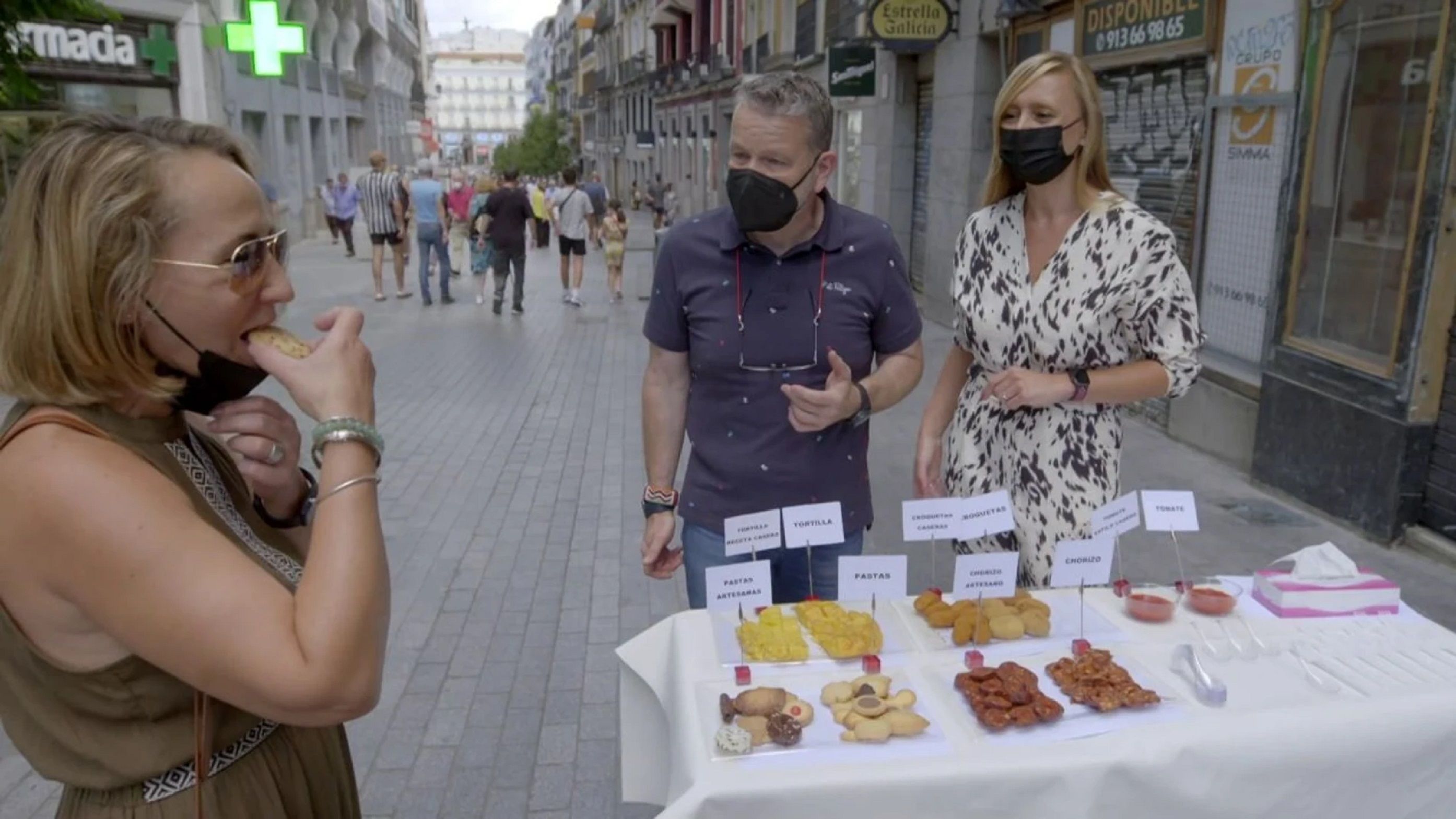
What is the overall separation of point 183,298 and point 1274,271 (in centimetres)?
622

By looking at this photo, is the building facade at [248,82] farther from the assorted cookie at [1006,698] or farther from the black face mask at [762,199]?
the assorted cookie at [1006,698]

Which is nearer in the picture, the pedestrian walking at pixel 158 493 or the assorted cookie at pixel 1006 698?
the pedestrian walking at pixel 158 493

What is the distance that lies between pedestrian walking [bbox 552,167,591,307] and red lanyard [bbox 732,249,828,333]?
39.1 feet

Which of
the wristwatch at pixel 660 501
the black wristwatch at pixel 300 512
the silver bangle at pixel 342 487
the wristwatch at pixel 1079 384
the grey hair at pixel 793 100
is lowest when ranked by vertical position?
the wristwatch at pixel 660 501

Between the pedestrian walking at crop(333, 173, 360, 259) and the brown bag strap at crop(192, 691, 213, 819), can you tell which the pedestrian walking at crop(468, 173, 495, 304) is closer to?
the pedestrian walking at crop(333, 173, 360, 259)

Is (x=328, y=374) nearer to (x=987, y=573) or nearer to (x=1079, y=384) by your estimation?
(x=987, y=573)

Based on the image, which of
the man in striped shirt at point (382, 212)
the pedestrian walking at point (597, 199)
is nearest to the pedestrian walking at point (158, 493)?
the man in striped shirt at point (382, 212)

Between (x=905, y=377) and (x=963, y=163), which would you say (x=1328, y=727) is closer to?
(x=905, y=377)

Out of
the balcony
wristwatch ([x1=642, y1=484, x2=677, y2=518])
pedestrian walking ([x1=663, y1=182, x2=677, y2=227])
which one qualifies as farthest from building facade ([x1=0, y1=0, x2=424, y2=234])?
the balcony

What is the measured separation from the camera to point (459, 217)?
59.7ft

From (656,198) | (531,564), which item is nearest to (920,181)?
(531,564)

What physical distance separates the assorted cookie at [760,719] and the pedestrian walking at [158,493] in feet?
2.16

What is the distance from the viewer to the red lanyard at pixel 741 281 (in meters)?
2.64

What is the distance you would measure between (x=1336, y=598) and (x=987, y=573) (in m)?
0.80
